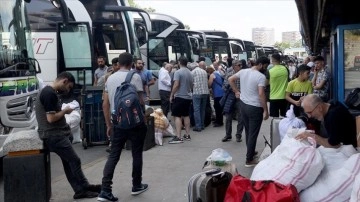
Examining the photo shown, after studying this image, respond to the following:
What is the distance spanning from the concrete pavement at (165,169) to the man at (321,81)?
62.7 inches

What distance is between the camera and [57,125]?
5523 millimetres

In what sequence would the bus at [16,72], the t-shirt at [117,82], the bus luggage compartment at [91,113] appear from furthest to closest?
1. the bus luggage compartment at [91,113]
2. the bus at [16,72]
3. the t-shirt at [117,82]

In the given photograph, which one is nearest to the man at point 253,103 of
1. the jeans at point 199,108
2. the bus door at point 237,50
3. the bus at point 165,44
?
the jeans at point 199,108

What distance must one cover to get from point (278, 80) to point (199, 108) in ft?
9.09

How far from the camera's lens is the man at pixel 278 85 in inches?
336

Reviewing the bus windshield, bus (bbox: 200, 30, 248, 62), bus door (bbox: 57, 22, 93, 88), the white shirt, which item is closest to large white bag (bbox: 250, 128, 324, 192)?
the bus windshield

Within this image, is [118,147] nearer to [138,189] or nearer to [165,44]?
[138,189]

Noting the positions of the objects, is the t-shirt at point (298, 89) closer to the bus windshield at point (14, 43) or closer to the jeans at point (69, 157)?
the jeans at point (69, 157)

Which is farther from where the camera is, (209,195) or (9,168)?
(9,168)

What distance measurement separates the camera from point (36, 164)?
5316 mm

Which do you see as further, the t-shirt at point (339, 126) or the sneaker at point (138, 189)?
the sneaker at point (138, 189)

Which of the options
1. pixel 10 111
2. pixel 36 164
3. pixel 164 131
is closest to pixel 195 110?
pixel 164 131

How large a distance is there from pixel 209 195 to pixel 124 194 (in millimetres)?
2158

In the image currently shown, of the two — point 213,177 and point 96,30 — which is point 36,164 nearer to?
point 213,177
